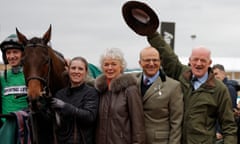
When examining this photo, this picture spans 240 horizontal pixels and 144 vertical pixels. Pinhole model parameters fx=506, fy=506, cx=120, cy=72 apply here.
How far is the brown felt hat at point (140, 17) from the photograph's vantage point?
537 centimetres

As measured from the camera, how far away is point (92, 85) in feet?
17.7

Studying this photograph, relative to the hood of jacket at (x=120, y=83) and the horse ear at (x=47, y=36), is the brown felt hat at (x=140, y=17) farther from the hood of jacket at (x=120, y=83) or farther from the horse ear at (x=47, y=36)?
the horse ear at (x=47, y=36)

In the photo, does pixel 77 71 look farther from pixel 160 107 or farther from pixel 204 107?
pixel 204 107

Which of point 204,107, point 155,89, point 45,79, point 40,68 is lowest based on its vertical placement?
point 204,107

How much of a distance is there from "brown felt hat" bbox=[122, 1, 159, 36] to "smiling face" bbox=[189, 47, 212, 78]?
Answer: 0.63 meters

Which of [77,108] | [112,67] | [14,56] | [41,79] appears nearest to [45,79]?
[41,79]

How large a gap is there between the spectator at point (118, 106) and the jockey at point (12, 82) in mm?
1153

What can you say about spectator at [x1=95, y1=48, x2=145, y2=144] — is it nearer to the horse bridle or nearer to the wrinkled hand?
the wrinkled hand


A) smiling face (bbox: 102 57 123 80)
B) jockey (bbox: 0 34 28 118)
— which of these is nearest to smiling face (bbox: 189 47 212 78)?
smiling face (bbox: 102 57 123 80)

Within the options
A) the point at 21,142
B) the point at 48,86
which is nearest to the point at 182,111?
the point at 48,86

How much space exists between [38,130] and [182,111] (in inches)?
62.0

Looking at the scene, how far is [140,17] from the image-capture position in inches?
217

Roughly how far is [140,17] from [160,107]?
1.11 m

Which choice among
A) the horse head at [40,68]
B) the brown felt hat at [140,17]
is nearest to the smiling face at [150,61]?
the brown felt hat at [140,17]
